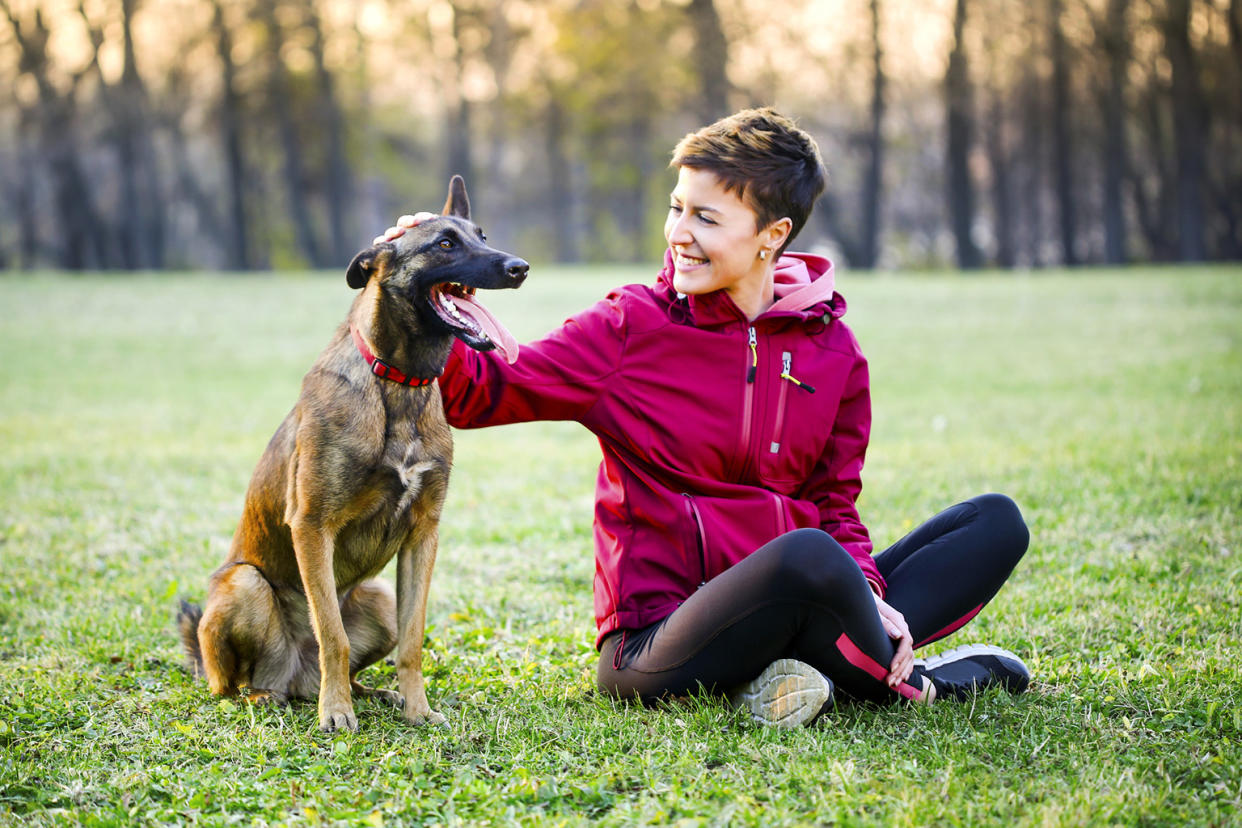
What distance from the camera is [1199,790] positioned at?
2.73 m

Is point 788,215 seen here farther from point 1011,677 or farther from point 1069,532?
Answer: point 1069,532

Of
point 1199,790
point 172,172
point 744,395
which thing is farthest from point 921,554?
point 172,172

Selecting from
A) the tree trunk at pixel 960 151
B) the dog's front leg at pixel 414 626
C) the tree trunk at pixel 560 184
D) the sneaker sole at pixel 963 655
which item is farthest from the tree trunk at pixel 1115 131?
the dog's front leg at pixel 414 626

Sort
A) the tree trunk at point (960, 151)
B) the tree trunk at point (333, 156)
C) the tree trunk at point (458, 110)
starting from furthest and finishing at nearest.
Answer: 1. the tree trunk at point (333, 156)
2. the tree trunk at point (458, 110)
3. the tree trunk at point (960, 151)

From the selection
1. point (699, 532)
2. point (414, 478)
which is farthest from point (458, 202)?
point (699, 532)

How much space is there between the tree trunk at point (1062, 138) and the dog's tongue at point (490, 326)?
32679 mm

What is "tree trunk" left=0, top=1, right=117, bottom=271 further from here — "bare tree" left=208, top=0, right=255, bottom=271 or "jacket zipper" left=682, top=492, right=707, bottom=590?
"jacket zipper" left=682, top=492, right=707, bottom=590

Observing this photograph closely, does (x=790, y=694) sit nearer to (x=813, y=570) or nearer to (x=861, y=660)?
(x=861, y=660)

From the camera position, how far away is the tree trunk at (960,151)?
30.4 m

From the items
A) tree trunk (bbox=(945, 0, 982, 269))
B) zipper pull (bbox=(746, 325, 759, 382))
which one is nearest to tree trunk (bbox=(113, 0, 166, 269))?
tree trunk (bbox=(945, 0, 982, 269))

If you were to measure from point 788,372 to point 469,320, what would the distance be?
106 centimetres

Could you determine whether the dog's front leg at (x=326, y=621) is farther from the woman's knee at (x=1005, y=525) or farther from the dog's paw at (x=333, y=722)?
the woman's knee at (x=1005, y=525)

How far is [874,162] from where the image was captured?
3234 cm

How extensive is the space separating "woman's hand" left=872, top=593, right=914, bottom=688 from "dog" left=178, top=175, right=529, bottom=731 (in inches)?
57.0
